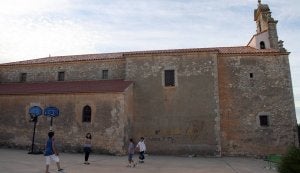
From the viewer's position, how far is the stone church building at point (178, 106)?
1948 centimetres

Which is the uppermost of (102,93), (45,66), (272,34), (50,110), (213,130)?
(272,34)

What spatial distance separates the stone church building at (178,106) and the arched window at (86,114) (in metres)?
0.07

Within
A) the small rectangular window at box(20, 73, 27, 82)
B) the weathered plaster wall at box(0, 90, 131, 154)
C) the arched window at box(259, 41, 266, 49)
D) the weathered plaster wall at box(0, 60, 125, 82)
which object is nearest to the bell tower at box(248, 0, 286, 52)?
the arched window at box(259, 41, 266, 49)

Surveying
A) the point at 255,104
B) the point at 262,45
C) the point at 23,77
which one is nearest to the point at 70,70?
the point at 23,77

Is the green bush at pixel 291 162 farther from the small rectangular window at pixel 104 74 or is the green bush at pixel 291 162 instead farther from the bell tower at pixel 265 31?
the small rectangular window at pixel 104 74

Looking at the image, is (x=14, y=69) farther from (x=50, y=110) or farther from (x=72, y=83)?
(x=50, y=110)

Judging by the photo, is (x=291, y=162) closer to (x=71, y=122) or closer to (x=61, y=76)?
(x=71, y=122)

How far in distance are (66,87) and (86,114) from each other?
10.4ft

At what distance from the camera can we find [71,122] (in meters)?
19.7

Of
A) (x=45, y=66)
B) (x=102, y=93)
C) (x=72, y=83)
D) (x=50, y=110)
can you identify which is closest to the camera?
(x=50, y=110)

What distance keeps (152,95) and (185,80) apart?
2.71 m

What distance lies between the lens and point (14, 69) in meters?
25.9

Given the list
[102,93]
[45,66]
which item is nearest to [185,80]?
[102,93]

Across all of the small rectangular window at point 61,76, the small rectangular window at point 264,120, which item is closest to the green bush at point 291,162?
the small rectangular window at point 264,120
